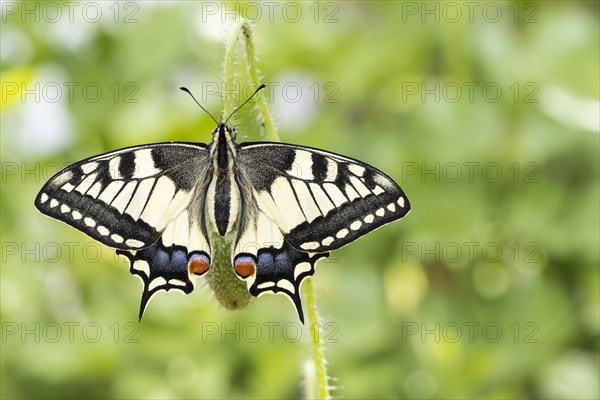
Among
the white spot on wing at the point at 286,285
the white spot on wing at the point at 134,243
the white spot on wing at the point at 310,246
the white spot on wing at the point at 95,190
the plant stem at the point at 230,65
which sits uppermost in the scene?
the plant stem at the point at 230,65

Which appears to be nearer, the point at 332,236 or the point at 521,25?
the point at 332,236

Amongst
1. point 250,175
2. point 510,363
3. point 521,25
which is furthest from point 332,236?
point 521,25

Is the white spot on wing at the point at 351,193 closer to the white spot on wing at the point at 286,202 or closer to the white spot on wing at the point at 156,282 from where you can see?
the white spot on wing at the point at 286,202

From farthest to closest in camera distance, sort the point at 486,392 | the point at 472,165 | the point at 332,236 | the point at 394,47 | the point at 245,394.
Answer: the point at 394,47, the point at 472,165, the point at 245,394, the point at 486,392, the point at 332,236

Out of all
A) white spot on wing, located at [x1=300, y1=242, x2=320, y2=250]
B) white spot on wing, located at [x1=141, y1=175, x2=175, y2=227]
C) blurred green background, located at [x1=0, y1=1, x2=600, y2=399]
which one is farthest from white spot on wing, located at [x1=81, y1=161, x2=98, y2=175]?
blurred green background, located at [x1=0, y1=1, x2=600, y2=399]

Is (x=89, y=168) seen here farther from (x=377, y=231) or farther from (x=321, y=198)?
(x=377, y=231)

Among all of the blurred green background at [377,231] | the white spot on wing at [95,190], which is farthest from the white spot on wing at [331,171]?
the blurred green background at [377,231]

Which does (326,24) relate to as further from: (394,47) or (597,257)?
(597,257)
